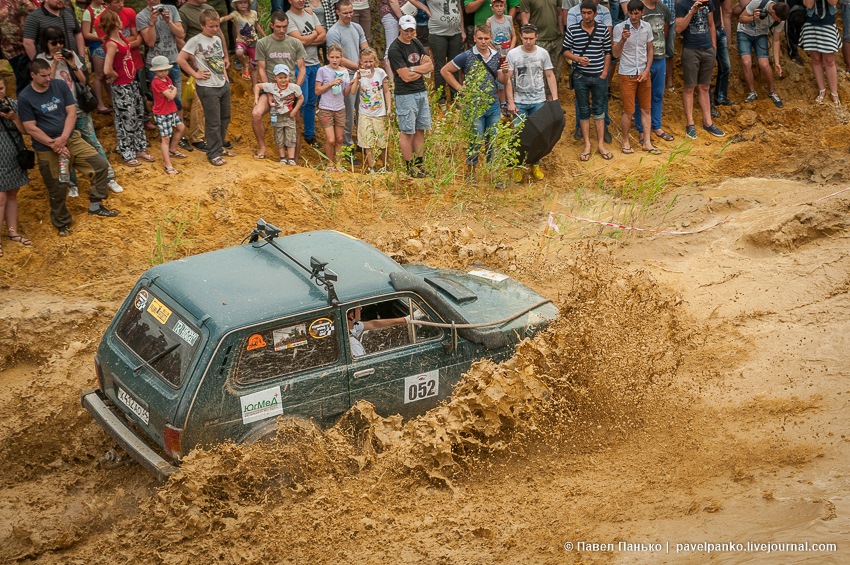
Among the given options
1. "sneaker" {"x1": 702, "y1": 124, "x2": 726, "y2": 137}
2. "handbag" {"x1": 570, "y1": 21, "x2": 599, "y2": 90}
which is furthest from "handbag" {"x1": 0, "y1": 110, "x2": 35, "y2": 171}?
"sneaker" {"x1": 702, "y1": 124, "x2": 726, "y2": 137}

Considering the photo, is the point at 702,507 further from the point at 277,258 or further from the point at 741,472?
the point at 277,258

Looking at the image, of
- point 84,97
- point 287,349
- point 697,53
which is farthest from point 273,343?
point 697,53

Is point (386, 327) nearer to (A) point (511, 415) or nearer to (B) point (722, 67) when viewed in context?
(A) point (511, 415)

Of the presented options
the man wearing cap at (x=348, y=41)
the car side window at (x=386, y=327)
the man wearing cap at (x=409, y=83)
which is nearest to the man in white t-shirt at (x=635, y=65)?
the man wearing cap at (x=409, y=83)

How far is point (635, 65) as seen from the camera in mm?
13094

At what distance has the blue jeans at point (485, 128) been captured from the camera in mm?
12047

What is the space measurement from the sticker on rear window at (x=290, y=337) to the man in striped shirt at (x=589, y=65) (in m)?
8.18

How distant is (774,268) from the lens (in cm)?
973

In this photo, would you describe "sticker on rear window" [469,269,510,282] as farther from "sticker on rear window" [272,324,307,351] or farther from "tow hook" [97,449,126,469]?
"tow hook" [97,449,126,469]

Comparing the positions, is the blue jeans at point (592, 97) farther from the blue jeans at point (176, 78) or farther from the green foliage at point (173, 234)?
the green foliage at point (173, 234)

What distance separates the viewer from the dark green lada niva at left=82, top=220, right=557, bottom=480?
5.91m

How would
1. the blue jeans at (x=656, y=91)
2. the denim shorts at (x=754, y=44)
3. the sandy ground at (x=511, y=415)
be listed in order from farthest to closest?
the denim shorts at (x=754, y=44) → the blue jeans at (x=656, y=91) → the sandy ground at (x=511, y=415)

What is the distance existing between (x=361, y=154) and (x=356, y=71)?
121cm

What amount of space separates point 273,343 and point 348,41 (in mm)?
7171
